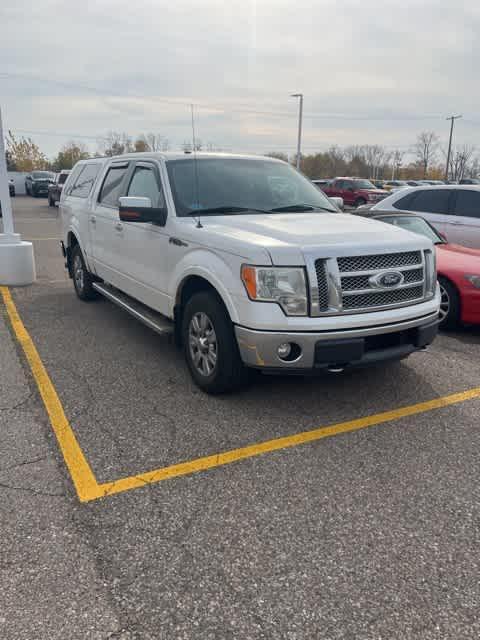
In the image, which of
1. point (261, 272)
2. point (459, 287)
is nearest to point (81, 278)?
point (261, 272)

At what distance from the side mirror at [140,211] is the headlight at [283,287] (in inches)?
54.5

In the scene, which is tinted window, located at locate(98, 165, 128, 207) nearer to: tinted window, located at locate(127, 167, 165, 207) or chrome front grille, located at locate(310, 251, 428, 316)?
tinted window, located at locate(127, 167, 165, 207)

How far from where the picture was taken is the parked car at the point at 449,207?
8.68m

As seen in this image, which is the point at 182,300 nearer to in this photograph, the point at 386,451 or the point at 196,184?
the point at 196,184

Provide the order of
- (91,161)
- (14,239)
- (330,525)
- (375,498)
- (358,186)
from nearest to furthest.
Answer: (330,525) → (375,498) → (91,161) → (14,239) → (358,186)

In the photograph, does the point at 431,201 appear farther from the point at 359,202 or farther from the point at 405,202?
the point at 359,202

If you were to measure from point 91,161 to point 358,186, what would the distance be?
21.9 m

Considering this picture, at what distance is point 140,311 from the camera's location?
5195 millimetres

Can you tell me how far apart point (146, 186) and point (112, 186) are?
1.09 meters

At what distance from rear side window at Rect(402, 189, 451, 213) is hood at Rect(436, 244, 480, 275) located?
2456mm

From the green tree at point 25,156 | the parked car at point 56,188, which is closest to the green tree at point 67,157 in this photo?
the green tree at point 25,156

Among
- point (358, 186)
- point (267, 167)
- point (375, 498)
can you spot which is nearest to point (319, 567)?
point (375, 498)

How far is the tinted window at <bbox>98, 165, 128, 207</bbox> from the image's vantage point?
19.2 feet

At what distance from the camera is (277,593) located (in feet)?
7.32
